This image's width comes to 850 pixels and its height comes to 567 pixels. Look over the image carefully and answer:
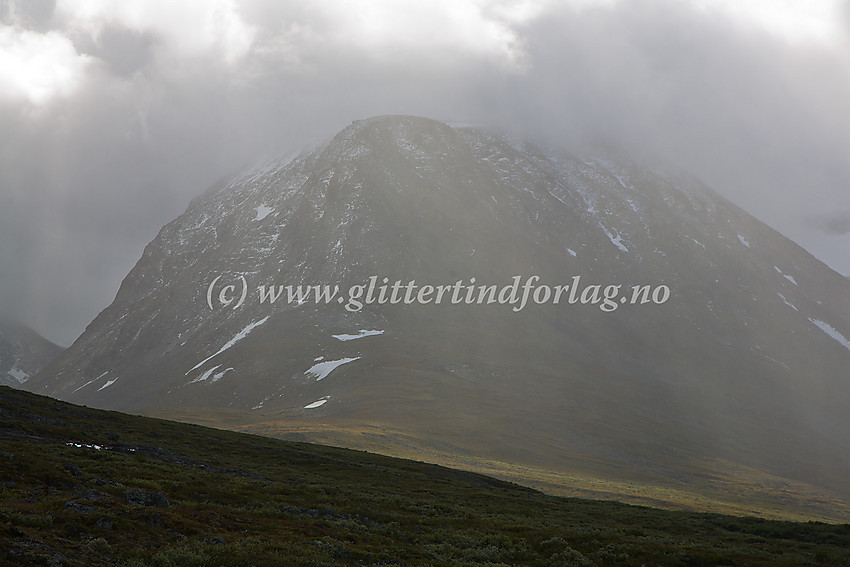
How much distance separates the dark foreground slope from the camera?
23.9m

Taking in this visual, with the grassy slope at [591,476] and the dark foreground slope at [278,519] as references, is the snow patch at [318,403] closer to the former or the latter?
the grassy slope at [591,476]

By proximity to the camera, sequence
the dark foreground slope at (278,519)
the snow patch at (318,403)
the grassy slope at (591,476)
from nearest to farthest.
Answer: the dark foreground slope at (278,519)
the grassy slope at (591,476)
the snow patch at (318,403)

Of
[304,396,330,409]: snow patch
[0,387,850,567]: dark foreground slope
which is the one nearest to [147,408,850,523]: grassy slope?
[304,396,330,409]: snow patch

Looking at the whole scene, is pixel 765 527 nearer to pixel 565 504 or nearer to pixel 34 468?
pixel 565 504

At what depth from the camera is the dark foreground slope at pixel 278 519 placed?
23.9 metres

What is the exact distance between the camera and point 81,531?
926 inches

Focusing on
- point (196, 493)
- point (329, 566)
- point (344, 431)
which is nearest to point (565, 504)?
point (196, 493)

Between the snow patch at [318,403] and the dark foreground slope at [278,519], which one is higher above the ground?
the dark foreground slope at [278,519]

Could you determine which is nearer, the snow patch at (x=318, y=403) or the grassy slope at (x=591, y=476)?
the grassy slope at (x=591, y=476)

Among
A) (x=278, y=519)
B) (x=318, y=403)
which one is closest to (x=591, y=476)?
(x=318, y=403)

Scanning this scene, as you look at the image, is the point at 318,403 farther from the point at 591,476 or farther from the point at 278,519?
the point at 278,519

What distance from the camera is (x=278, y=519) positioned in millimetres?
33562

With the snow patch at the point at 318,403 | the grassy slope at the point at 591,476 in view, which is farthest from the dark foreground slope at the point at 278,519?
the snow patch at the point at 318,403

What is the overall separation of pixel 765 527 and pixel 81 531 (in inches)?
1716
